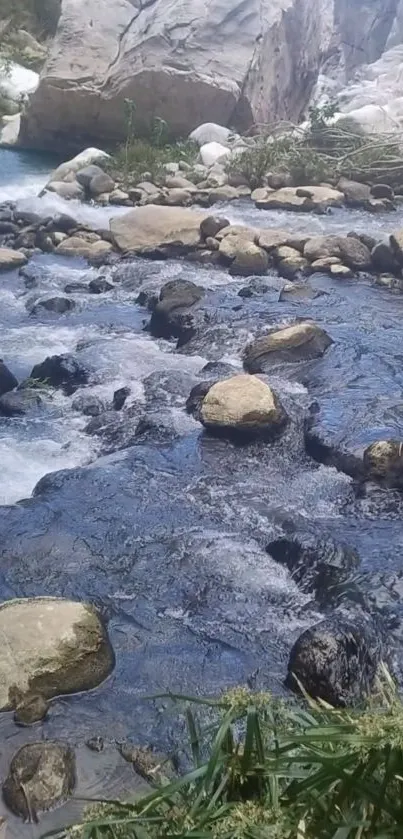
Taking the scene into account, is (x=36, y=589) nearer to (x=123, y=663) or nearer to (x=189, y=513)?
(x=123, y=663)

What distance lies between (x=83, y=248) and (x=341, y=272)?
3.27 metres

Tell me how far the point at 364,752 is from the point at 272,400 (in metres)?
4.42

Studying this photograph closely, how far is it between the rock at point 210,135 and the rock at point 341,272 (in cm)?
624

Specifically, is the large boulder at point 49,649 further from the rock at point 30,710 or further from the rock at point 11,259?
the rock at point 11,259

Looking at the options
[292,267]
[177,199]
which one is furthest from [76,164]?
[292,267]

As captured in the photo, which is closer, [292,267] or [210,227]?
[292,267]

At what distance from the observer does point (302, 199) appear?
11773mm

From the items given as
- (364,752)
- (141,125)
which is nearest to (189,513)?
(364,752)

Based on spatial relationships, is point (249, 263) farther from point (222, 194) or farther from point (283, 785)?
point (283, 785)

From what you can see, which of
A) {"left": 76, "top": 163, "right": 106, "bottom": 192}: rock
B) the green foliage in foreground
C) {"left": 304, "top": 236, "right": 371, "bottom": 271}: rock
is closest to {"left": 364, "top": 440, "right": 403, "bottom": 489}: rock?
the green foliage in foreground

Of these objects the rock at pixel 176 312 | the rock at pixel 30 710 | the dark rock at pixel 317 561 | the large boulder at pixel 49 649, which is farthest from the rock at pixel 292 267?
the rock at pixel 30 710

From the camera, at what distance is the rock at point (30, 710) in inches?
130

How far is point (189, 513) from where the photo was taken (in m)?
4.91

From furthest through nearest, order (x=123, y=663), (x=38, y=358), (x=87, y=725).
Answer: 1. (x=38, y=358)
2. (x=123, y=663)
3. (x=87, y=725)
